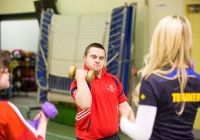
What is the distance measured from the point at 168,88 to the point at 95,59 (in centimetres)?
111

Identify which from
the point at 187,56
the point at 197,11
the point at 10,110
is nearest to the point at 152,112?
the point at 187,56

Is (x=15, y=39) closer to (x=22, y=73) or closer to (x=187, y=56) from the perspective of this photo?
(x=22, y=73)

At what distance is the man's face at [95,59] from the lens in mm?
2518

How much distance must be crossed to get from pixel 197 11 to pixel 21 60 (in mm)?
5597

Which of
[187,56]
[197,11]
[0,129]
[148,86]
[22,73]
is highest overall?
[197,11]

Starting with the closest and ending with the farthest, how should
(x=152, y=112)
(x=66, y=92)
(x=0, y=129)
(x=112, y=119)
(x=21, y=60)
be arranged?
(x=152, y=112)
(x=0, y=129)
(x=112, y=119)
(x=66, y=92)
(x=21, y=60)

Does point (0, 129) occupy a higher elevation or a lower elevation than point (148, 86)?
lower

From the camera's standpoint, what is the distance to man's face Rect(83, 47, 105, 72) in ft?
8.26

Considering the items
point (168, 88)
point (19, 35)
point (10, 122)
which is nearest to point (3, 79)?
point (10, 122)

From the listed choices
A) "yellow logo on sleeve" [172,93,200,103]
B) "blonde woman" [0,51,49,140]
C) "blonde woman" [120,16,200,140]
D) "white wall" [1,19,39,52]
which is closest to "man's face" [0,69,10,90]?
"blonde woman" [0,51,49,140]

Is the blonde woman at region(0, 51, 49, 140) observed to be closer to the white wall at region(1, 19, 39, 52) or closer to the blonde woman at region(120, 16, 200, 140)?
the blonde woman at region(120, 16, 200, 140)

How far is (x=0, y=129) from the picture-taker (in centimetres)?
161

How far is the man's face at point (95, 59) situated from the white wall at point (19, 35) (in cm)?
689

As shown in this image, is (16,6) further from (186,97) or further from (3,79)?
(186,97)
